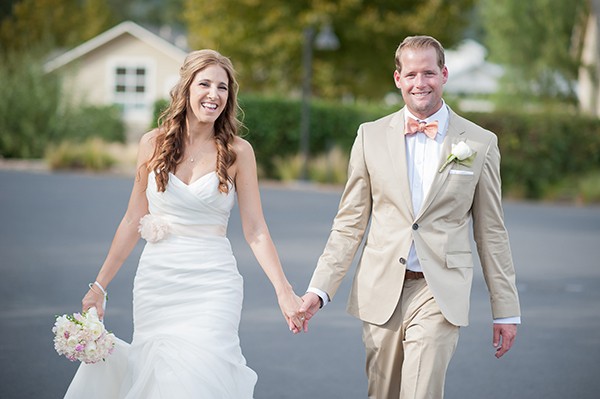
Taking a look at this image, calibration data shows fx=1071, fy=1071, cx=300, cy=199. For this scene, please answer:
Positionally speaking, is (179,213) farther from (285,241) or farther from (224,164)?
(285,241)

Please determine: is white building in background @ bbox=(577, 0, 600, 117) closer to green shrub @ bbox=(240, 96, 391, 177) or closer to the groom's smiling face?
green shrub @ bbox=(240, 96, 391, 177)

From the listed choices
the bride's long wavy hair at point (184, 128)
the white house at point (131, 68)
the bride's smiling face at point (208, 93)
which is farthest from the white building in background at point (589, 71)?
the bride's smiling face at point (208, 93)

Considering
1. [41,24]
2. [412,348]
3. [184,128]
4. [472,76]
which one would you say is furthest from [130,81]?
[472,76]

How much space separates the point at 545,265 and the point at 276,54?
26.5 meters

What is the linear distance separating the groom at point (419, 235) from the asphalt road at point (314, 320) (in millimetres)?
2428

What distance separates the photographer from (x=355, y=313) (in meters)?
5.26

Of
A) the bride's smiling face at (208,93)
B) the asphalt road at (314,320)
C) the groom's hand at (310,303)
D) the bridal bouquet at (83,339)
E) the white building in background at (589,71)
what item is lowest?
the asphalt road at (314,320)

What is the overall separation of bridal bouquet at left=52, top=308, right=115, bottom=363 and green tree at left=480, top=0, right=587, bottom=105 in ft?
143

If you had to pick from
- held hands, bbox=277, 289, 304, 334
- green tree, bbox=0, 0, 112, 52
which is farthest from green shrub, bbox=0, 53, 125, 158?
held hands, bbox=277, 289, 304, 334

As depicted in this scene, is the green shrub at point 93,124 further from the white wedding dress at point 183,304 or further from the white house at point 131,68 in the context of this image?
the white wedding dress at point 183,304

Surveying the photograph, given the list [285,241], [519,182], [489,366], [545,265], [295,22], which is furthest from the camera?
[295,22]

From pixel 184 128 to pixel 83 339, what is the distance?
123 centimetres

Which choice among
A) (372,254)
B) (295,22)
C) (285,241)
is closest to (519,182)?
(285,241)

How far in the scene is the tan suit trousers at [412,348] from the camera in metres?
4.98
